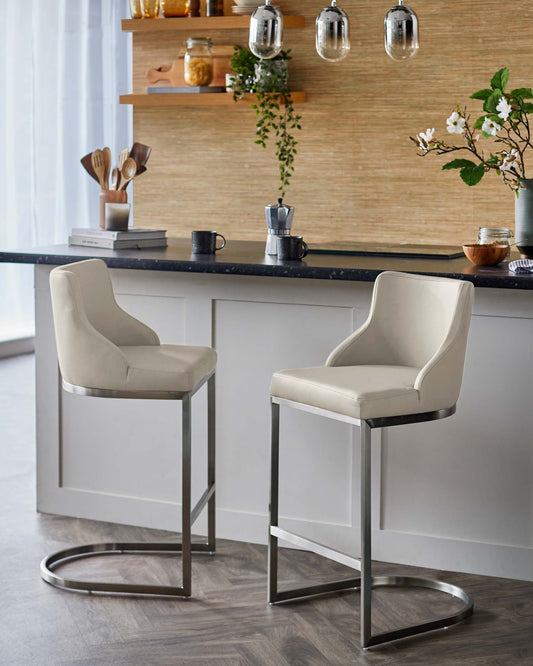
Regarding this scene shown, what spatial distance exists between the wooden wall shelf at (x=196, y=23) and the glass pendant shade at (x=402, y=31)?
2.27m

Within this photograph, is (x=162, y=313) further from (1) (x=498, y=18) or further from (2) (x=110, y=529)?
(1) (x=498, y=18)

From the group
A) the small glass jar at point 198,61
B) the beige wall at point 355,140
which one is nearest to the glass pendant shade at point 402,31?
the beige wall at point 355,140

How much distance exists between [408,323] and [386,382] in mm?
335

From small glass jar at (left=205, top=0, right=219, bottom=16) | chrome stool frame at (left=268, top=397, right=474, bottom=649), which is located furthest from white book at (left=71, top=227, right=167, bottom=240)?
small glass jar at (left=205, top=0, right=219, bottom=16)

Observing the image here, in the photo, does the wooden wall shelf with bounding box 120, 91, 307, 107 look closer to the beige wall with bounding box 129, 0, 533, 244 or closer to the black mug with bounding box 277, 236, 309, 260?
the beige wall with bounding box 129, 0, 533, 244

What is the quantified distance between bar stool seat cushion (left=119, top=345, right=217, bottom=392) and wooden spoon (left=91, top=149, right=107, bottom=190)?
1122 millimetres

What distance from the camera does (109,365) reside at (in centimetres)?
291

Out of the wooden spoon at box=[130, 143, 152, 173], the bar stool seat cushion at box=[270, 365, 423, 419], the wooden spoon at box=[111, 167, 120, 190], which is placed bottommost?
the bar stool seat cushion at box=[270, 365, 423, 419]

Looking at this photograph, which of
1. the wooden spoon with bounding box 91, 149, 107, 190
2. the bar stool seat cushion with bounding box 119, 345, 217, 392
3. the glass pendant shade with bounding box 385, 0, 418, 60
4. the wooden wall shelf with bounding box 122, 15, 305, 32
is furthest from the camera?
the wooden wall shelf with bounding box 122, 15, 305, 32

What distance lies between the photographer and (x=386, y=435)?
131 inches

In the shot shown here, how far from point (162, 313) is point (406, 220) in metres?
2.20

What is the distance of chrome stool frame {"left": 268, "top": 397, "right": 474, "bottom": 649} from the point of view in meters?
2.64

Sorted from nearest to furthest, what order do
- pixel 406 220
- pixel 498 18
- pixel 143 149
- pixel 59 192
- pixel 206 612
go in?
pixel 206 612, pixel 143 149, pixel 498 18, pixel 406 220, pixel 59 192

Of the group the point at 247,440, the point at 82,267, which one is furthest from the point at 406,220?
the point at 82,267
